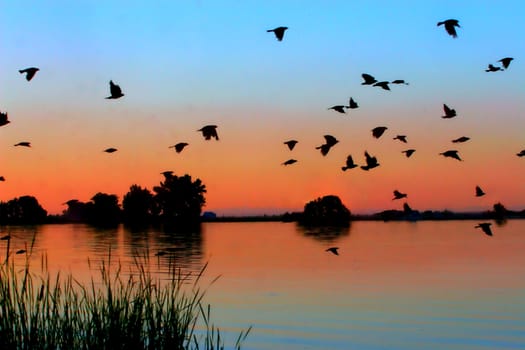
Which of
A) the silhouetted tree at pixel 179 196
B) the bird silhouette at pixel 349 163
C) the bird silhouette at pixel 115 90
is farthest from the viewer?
the silhouetted tree at pixel 179 196

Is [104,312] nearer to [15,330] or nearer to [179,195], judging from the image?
[15,330]

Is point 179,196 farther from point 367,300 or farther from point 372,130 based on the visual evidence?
point 372,130

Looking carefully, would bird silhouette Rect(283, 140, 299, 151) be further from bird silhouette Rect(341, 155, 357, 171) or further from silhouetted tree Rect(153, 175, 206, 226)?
silhouetted tree Rect(153, 175, 206, 226)

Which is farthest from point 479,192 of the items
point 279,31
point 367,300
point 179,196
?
point 179,196

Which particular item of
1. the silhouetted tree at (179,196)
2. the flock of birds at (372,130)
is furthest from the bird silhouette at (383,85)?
the silhouetted tree at (179,196)

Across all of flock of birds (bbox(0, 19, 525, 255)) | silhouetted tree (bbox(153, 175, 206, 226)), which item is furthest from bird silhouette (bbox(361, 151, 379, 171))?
silhouetted tree (bbox(153, 175, 206, 226))

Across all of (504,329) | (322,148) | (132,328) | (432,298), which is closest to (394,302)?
(432,298)

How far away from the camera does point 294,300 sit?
4294cm

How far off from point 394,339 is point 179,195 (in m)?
160

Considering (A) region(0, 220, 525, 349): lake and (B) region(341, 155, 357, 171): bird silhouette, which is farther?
(A) region(0, 220, 525, 349): lake

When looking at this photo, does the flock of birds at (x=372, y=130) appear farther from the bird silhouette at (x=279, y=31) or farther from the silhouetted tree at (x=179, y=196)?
the silhouetted tree at (x=179, y=196)

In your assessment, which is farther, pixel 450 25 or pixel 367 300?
pixel 367 300

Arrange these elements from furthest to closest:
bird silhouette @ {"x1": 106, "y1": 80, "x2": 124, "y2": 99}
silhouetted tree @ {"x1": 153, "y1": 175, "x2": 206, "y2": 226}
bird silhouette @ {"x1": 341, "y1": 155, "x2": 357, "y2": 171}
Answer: silhouetted tree @ {"x1": 153, "y1": 175, "x2": 206, "y2": 226}
bird silhouette @ {"x1": 341, "y1": 155, "x2": 357, "y2": 171}
bird silhouette @ {"x1": 106, "y1": 80, "x2": 124, "y2": 99}

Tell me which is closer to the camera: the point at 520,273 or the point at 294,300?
the point at 294,300
